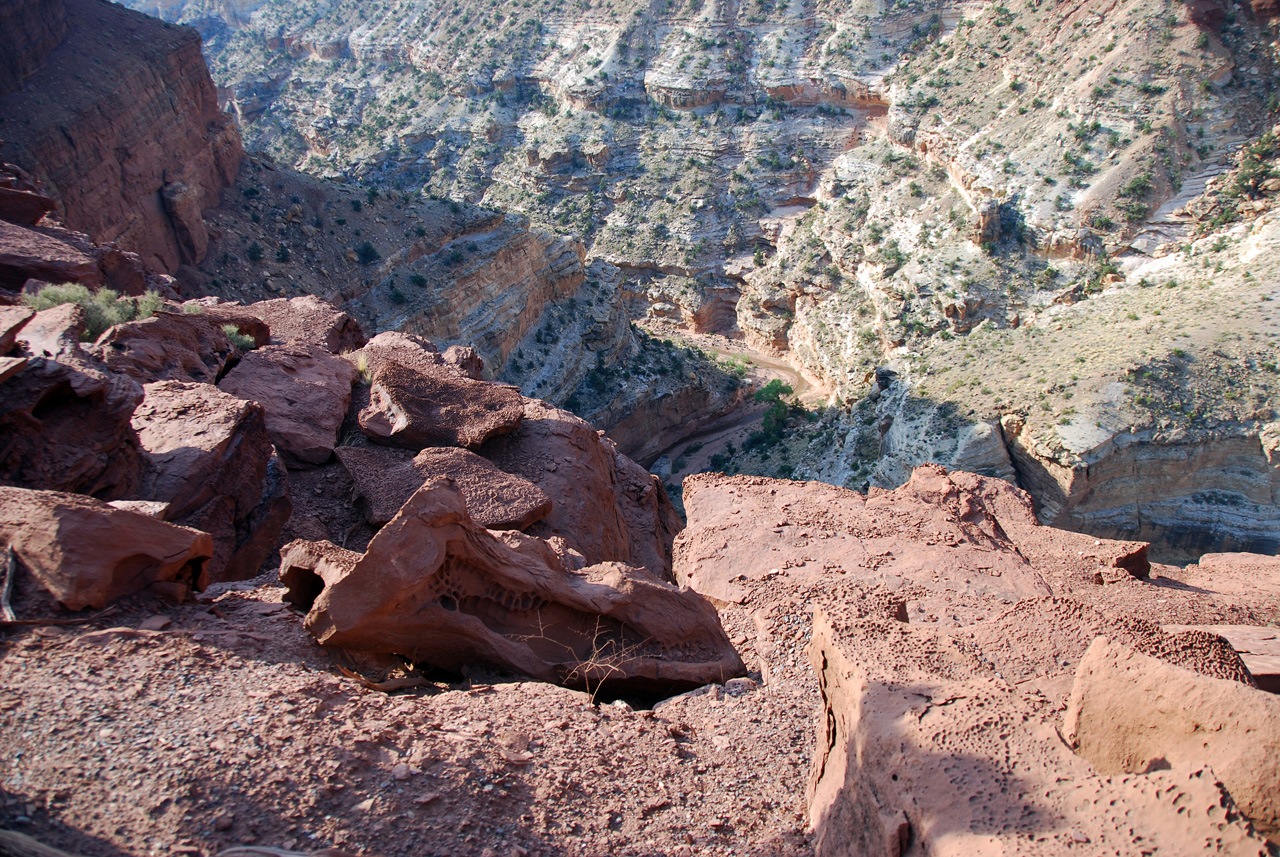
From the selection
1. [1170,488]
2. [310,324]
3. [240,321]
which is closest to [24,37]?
[310,324]

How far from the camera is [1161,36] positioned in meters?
39.5

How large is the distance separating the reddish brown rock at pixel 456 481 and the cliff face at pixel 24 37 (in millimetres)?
24092

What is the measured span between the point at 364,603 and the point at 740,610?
474 centimetres

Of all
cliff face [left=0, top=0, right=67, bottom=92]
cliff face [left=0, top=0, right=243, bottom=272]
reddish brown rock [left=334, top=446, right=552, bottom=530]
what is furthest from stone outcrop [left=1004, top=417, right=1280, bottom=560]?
cliff face [left=0, top=0, right=67, bottom=92]

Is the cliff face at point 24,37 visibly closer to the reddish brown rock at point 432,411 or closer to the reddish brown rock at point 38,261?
the reddish brown rock at point 38,261

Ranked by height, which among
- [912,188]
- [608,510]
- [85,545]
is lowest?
[608,510]

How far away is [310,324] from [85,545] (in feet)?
36.8

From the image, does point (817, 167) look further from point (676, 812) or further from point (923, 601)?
point (676, 812)

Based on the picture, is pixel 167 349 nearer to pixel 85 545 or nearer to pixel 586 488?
pixel 85 545

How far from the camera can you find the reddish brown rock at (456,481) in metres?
10.0

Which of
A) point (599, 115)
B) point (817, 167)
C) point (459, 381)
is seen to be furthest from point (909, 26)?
point (459, 381)

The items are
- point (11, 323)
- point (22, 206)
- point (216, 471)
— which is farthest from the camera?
point (22, 206)

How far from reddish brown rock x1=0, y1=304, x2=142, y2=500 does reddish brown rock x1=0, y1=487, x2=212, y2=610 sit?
1.77m

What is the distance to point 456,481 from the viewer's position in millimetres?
9859
